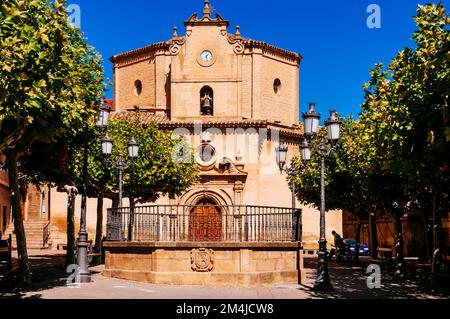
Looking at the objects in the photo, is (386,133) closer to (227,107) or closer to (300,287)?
(300,287)

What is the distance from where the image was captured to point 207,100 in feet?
131

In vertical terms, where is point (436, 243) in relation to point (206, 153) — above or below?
below

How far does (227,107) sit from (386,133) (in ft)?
76.3

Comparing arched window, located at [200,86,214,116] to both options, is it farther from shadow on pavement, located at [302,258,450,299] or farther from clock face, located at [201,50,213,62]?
shadow on pavement, located at [302,258,450,299]

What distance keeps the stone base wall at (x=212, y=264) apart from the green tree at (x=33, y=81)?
11.3ft

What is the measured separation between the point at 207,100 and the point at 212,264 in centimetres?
2352

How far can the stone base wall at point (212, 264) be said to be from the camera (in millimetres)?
17375

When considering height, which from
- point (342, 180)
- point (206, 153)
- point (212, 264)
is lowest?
point (212, 264)

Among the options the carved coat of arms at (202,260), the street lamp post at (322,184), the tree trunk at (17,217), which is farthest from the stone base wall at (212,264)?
the tree trunk at (17,217)

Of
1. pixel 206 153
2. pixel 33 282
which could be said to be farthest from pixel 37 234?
pixel 33 282

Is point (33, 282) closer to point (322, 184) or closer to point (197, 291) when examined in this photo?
point (197, 291)

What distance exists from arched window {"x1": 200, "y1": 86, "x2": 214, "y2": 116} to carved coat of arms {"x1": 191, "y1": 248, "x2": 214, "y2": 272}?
23.3 metres

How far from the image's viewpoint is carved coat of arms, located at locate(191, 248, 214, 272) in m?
17.5

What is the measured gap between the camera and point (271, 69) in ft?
137
